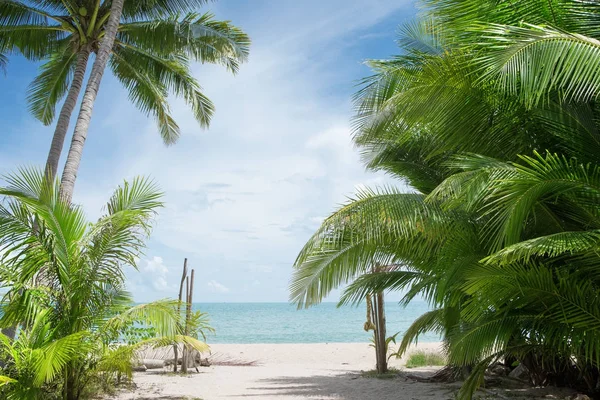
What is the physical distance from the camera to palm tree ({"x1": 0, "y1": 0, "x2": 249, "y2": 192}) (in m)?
11.5

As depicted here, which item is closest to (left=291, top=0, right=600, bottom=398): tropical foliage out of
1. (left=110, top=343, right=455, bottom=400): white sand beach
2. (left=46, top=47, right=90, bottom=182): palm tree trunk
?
(left=110, top=343, right=455, bottom=400): white sand beach

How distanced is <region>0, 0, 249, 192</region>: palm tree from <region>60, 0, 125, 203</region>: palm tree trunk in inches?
7.1

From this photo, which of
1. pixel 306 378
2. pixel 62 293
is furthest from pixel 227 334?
pixel 62 293

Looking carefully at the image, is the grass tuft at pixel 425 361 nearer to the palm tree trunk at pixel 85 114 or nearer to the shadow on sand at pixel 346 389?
the shadow on sand at pixel 346 389

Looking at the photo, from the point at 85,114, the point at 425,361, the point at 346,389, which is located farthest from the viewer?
the point at 425,361

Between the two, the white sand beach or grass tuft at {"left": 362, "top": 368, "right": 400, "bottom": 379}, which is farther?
grass tuft at {"left": 362, "top": 368, "right": 400, "bottom": 379}

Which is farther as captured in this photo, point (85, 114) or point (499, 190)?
point (85, 114)

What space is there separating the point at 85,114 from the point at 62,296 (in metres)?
4.41

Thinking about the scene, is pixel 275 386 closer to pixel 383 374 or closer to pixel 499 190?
pixel 383 374

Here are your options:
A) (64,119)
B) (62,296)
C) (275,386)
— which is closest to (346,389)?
(275,386)

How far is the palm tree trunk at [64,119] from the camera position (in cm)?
991

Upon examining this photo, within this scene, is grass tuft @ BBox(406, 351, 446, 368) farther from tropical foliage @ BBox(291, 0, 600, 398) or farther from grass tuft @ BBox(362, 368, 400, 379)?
tropical foliage @ BBox(291, 0, 600, 398)

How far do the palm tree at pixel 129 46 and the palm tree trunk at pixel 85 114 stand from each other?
0.18 metres

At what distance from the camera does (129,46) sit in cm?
1225
